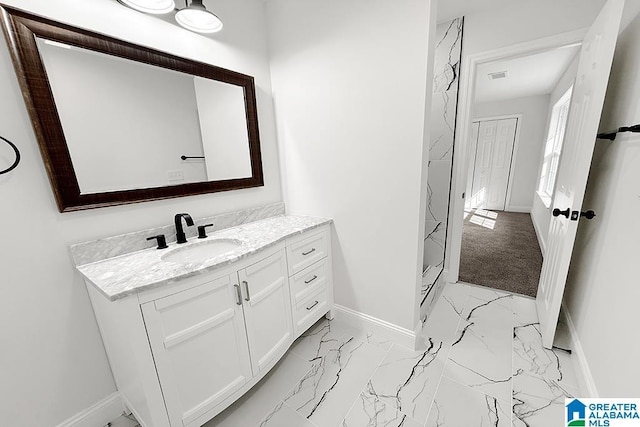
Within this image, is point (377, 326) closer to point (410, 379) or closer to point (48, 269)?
point (410, 379)

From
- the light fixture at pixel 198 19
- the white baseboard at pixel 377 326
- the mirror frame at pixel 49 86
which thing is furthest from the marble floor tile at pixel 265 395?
the light fixture at pixel 198 19

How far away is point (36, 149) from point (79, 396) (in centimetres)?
120

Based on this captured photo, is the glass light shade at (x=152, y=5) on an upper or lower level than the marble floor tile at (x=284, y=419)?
upper

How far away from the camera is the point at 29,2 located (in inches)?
39.0

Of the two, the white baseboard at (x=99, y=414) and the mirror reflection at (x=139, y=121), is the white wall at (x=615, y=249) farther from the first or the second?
the white baseboard at (x=99, y=414)

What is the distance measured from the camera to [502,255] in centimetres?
309

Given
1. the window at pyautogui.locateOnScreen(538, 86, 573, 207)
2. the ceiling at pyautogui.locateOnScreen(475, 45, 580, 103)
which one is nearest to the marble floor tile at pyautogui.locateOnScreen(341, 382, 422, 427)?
the ceiling at pyautogui.locateOnScreen(475, 45, 580, 103)

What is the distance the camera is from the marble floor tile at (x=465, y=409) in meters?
1.19

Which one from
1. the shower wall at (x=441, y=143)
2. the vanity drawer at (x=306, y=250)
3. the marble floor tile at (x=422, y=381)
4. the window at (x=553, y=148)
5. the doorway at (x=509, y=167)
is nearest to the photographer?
the marble floor tile at (x=422, y=381)

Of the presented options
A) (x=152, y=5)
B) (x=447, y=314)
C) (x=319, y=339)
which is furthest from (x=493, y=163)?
(x=152, y=5)

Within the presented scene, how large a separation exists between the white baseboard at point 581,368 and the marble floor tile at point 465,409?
39 cm

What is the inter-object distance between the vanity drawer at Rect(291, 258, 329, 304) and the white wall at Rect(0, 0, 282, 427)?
2.95 ft

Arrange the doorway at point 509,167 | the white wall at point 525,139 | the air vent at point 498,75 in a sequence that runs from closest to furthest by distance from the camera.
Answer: the doorway at point 509,167 < the air vent at point 498,75 < the white wall at point 525,139

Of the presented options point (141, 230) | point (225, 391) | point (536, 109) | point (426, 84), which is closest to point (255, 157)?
point (141, 230)
